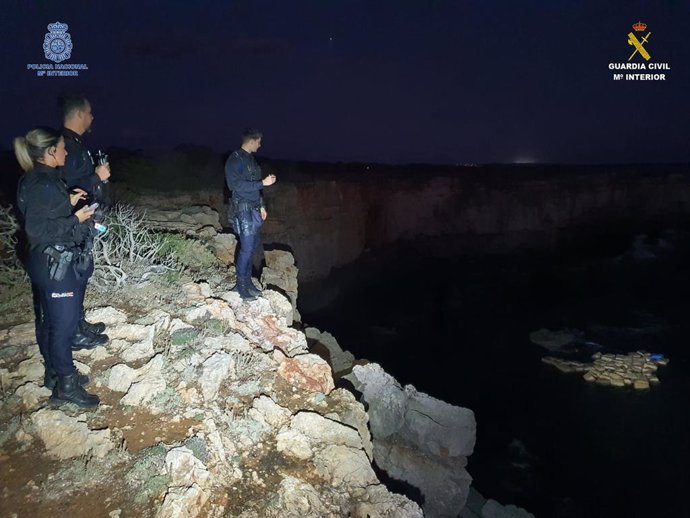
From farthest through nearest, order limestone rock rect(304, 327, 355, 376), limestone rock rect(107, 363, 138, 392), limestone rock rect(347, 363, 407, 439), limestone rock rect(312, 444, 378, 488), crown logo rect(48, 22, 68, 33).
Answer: crown logo rect(48, 22, 68, 33)
limestone rock rect(304, 327, 355, 376)
limestone rock rect(347, 363, 407, 439)
limestone rock rect(107, 363, 138, 392)
limestone rock rect(312, 444, 378, 488)

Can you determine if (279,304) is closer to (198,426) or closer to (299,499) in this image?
(198,426)

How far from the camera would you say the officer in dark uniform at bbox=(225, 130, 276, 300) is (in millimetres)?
5512

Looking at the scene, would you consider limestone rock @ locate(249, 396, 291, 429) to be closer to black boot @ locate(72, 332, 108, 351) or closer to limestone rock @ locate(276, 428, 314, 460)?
limestone rock @ locate(276, 428, 314, 460)

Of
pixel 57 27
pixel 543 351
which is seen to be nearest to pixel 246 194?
pixel 57 27

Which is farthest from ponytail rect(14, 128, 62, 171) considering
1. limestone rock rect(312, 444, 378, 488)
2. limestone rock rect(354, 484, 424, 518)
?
limestone rock rect(354, 484, 424, 518)

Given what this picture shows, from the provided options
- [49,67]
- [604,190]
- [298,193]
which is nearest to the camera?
[49,67]

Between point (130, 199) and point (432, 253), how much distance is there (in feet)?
83.1

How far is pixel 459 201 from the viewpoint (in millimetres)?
33562

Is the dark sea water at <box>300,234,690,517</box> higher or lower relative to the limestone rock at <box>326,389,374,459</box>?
lower

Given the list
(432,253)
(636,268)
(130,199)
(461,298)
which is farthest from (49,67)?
(636,268)

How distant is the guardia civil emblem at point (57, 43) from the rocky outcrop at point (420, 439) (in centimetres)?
991

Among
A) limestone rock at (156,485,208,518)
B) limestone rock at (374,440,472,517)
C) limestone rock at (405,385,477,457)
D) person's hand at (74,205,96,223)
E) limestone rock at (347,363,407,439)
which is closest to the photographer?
limestone rock at (156,485,208,518)

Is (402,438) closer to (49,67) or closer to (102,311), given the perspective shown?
(102,311)

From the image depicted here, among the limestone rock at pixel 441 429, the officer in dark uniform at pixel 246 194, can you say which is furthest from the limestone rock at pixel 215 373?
the limestone rock at pixel 441 429
